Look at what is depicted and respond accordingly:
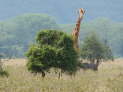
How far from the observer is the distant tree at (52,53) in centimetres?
2262

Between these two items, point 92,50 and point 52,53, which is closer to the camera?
point 52,53

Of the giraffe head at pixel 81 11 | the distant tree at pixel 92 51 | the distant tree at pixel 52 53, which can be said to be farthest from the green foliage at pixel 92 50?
the distant tree at pixel 52 53

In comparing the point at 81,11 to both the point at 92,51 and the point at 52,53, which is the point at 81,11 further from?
the point at 92,51

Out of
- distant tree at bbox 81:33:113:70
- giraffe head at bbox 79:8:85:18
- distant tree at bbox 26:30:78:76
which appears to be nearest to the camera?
distant tree at bbox 26:30:78:76

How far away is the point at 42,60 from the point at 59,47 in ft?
4.55

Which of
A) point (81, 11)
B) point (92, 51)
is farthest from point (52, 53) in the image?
point (92, 51)

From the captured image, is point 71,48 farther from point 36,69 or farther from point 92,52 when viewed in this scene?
point 92,52

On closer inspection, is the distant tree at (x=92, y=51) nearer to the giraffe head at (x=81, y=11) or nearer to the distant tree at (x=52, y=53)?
the giraffe head at (x=81, y=11)

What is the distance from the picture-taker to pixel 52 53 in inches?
897

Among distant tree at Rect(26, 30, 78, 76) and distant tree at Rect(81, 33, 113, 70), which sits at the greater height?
distant tree at Rect(81, 33, 113, 70)

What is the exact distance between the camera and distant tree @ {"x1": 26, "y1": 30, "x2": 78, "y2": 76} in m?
22.6

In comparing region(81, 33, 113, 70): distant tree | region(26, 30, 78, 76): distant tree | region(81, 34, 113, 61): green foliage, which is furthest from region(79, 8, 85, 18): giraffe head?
region(81, 34, 113, 61): green foliage

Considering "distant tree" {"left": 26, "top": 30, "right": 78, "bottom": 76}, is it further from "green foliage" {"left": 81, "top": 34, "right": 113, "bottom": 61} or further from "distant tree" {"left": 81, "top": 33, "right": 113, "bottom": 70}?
"green foliage" {"left": 81, "top": 34, "right": 113, "bottom": 61}

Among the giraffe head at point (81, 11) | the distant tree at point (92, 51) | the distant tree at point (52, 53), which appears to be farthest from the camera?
the distant tree at point (92, 51)
